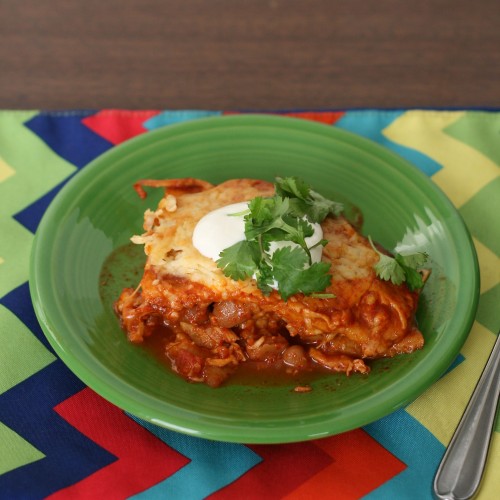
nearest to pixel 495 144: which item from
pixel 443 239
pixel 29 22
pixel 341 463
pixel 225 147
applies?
pixel 443 239

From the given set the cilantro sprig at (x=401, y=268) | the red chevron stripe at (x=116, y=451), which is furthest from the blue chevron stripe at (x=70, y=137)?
the cilantro sprig at (x=401, y=268)

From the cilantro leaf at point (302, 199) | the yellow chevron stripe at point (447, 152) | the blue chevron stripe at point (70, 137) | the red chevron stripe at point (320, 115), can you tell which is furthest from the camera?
the red chevron stripe at point (320, 115)

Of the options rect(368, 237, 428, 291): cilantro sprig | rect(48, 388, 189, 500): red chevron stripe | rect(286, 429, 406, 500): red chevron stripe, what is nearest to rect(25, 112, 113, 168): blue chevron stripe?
rect(48, 388, 189, 500): red chevron stripe

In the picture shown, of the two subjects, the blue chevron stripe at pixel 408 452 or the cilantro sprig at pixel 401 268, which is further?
the cilantro sprig at pixel 401 268

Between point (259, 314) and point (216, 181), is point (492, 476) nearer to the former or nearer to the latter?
point (259, 314)

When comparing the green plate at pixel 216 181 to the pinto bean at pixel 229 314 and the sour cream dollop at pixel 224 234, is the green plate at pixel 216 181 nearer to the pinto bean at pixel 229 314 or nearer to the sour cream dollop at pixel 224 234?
the pinto bean at pixel 229 314

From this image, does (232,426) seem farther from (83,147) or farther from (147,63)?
(147,63)

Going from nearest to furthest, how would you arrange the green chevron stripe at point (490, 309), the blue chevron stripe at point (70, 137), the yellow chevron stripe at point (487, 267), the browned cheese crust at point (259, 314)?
1. the browned cheese crust at point (259, 314)
2. the green chevron stripe at point (490, 309)
3. the yellow chevron stripe at point (487, 267)
4. the blue chevron stripe at point (70, 137)
